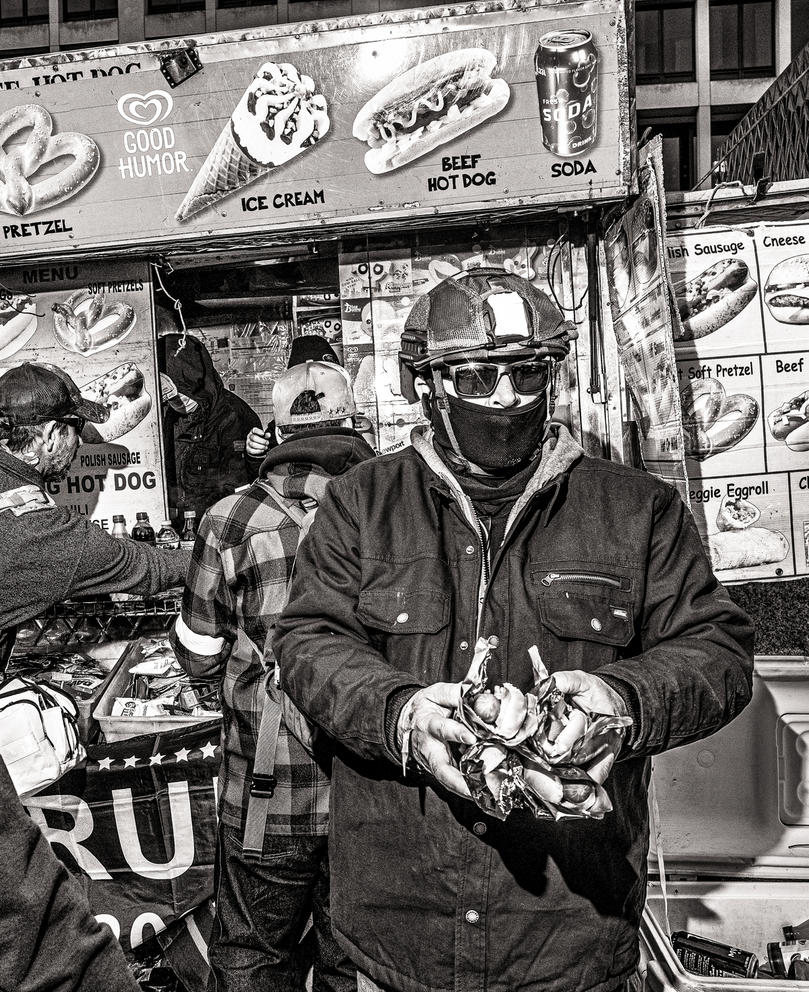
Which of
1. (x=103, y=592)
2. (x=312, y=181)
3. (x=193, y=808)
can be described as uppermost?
(x=312, y=181)

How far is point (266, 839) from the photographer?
3.08 meters

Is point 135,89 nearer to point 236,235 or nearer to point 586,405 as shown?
point 236,235

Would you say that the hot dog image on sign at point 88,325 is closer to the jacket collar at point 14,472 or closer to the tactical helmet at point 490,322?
the jacket collar at point 14,472

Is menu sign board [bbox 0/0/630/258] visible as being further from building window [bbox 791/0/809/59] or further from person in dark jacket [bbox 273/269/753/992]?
building window [bbox 791/0/809/59]

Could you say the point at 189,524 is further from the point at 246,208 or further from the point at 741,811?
the point at 741,811

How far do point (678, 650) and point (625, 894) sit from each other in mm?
564

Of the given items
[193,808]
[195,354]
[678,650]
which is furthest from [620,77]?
[193,808]

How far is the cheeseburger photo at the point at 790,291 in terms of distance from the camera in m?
4.25

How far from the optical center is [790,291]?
4266 millimetres

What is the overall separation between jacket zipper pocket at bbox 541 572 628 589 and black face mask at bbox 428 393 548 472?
32cm

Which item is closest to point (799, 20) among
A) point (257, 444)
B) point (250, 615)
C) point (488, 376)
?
point (257, 444)

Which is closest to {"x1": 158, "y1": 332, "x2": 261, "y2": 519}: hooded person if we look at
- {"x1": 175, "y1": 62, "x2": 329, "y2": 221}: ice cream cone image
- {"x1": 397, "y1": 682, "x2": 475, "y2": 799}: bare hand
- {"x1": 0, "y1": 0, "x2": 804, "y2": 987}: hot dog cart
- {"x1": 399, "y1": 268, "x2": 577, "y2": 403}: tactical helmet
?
{"x1": 0, "y1": 0, "x2": 804, "y2": 987}: hot dog cart

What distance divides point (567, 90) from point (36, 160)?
99.4 inches

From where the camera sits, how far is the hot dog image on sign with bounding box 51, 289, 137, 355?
16.5ft
